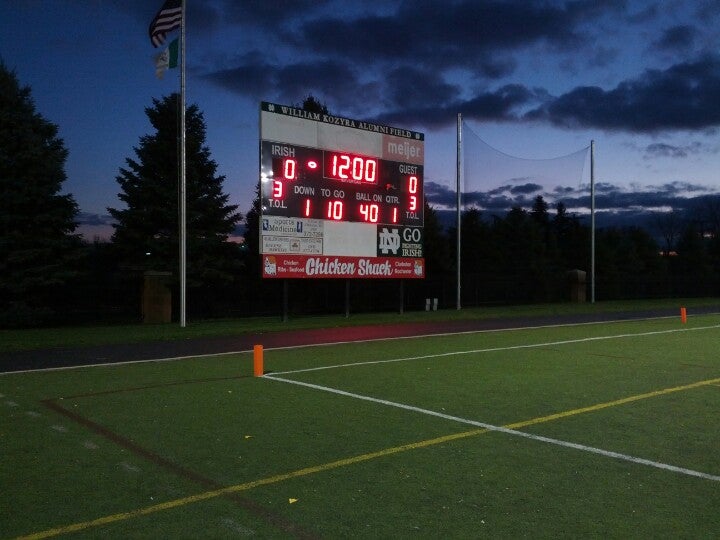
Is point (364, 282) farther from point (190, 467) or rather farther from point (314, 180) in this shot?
point (190, 467)

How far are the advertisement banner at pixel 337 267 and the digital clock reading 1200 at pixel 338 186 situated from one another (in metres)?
1.38

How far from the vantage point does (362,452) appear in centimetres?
665

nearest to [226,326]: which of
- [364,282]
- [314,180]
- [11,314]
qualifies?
[314,180]

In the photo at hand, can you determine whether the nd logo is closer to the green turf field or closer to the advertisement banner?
the advertisement banner

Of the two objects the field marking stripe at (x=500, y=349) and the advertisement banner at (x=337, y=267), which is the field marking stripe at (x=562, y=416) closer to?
the field marking stripe at (x=500, y=349)

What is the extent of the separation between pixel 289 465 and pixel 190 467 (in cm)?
87

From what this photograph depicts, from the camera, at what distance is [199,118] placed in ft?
98.6

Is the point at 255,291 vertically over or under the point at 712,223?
under

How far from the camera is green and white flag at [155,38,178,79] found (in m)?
21.1

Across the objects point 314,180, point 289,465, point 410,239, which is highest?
point 314,180

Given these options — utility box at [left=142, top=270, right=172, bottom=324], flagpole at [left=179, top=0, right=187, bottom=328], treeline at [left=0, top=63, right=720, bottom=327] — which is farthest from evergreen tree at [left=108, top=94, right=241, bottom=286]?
flagpole at [left=179, top=0, right=187, bottom=328]

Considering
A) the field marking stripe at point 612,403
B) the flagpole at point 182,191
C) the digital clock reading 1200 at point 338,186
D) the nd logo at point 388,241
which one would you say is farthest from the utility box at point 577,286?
the field marking stripe at point 612,403

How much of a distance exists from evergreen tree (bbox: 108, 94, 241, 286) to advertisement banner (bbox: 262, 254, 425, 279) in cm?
642

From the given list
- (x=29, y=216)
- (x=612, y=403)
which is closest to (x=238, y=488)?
(x=612, y=403)
